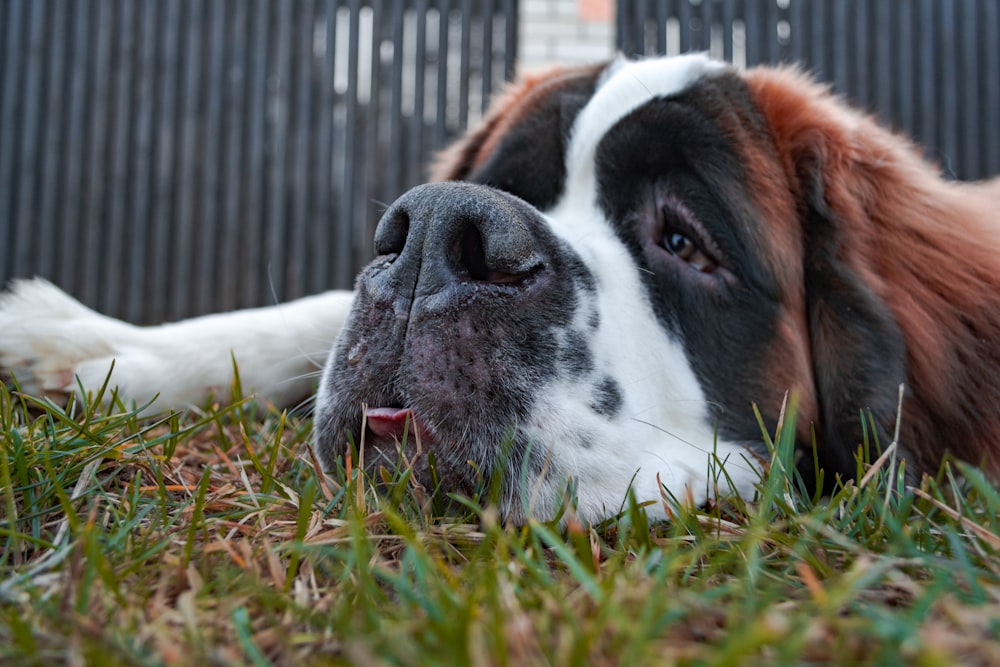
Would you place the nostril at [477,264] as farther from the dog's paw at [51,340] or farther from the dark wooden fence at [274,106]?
the dark wooden fence at [274,106]

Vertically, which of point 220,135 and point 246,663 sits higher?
point 220,135

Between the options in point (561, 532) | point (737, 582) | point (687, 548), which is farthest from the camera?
point (561, 532)

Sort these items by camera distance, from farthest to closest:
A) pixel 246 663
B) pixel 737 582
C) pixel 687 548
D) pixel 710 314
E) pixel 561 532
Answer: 1. pixel 710 314
2. pixel 561 532
3. pixel 687 548
4. pixel 737 582
5. pixel 246 663

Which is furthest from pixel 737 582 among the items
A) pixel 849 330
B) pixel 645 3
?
pixel 645 3

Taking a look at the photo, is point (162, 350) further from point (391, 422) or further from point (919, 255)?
point (919, 255)

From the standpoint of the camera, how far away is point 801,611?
0.72 meters

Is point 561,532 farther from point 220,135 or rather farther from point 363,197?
point 220,135

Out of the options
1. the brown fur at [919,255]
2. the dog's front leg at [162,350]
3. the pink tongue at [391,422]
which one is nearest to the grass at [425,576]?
the pink tongue at [391,422]

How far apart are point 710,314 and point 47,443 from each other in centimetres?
109

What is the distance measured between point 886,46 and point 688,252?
14.8ft

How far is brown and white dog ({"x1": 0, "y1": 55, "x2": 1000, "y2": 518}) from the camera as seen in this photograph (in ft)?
4.09

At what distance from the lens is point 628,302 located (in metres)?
1.53

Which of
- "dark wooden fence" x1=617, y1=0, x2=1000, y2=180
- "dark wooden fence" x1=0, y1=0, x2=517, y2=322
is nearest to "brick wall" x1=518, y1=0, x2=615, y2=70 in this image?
"dark wooden fence" x1=617, y1=0, x2=1000, y2=180

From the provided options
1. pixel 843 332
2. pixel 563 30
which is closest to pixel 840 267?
pixel 843 332
